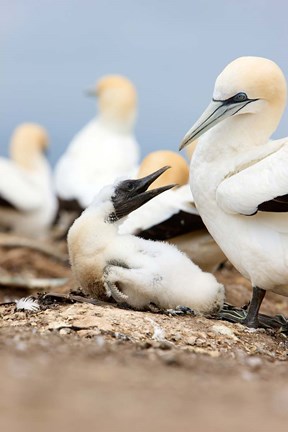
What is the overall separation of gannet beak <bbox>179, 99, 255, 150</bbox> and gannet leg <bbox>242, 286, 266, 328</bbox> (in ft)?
3.43

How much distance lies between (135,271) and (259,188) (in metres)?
0.92

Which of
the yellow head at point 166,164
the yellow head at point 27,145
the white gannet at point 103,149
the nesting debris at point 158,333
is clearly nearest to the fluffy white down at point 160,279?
the nesting debris at point 158,333

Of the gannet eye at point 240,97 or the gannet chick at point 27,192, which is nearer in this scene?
the gannet eye at point 240,97

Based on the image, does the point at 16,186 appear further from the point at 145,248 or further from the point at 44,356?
the point at 44,356

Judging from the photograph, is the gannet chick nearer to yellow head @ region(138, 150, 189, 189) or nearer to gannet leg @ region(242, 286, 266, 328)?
yellow head @ region(138, 150, 189, 189)

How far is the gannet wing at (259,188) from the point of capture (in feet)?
19.9

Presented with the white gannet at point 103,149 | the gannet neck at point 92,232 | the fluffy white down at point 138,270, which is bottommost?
the white gannet at point 103,149

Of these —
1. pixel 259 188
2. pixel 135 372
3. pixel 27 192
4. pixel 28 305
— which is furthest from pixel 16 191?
pixel 135 372

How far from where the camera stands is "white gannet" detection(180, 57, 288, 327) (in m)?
6.24

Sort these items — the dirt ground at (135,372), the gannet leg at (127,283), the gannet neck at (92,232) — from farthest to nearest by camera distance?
the gannet neck at (92,232) < the gannet leg at (127,283) < the dirt ground at (135,372)

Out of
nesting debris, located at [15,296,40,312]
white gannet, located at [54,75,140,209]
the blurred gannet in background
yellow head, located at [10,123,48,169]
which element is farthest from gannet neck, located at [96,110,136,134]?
nesting debris, located at [15,296,40,312]

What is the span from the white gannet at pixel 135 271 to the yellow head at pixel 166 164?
1.70 m

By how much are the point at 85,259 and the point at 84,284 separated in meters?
0.21

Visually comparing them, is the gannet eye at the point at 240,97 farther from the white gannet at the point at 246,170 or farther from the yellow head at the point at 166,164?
the yellow head at the point at 166,164
